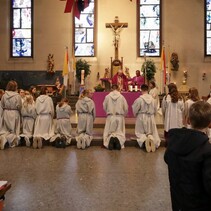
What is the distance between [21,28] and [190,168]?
1828 centimetres

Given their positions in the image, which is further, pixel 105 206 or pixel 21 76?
pixel 21 76

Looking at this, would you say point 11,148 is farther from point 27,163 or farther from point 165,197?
point 165,197

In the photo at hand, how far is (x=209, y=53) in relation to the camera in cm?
1869

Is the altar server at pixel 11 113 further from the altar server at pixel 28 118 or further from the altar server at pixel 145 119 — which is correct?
the altar server at pixel 145 119

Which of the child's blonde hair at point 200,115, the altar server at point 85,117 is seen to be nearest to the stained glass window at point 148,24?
the altar server at point 85,117

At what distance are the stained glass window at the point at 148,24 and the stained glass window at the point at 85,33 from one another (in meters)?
2.49

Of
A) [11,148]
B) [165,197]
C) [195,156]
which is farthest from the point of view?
[11,148]

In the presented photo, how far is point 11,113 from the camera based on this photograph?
9.14 m

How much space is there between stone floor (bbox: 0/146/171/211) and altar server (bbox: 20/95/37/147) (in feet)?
1.77

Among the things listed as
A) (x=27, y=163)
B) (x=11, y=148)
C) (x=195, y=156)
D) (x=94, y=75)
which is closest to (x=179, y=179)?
(x=195, y=156)

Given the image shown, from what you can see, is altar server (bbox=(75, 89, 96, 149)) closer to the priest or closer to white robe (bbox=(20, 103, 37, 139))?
white robe (bbox=(20, 103, 37, 139))

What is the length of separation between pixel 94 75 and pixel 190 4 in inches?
238

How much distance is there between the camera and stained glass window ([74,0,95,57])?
19016 millimetres

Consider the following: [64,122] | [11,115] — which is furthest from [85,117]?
[11,115]
